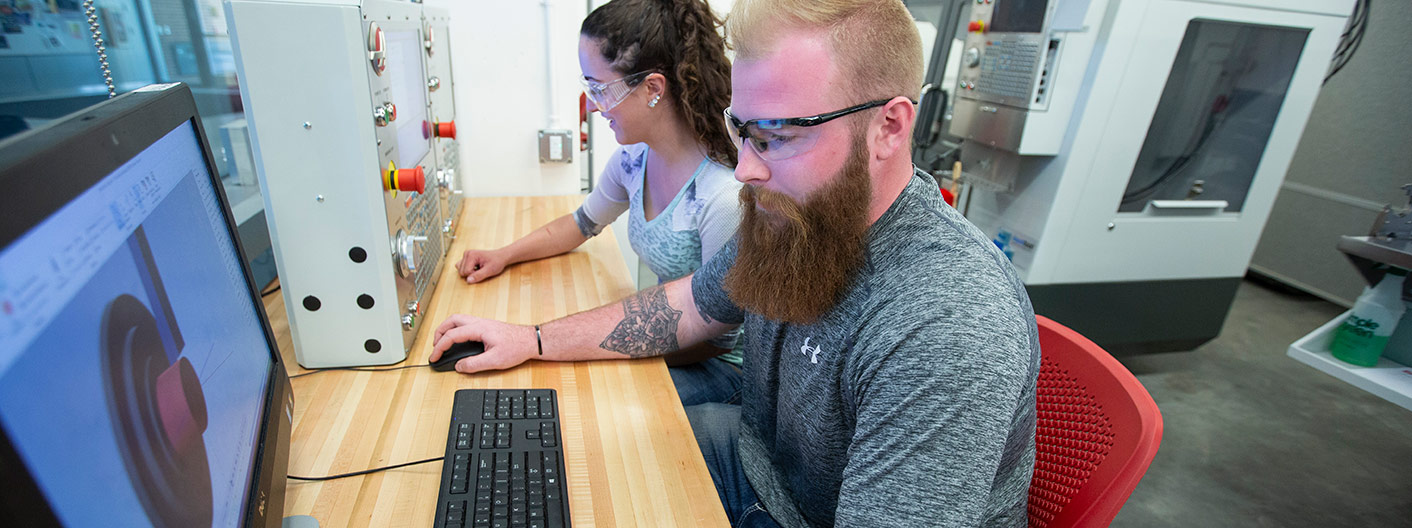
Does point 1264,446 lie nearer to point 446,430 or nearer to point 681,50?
point 681,50

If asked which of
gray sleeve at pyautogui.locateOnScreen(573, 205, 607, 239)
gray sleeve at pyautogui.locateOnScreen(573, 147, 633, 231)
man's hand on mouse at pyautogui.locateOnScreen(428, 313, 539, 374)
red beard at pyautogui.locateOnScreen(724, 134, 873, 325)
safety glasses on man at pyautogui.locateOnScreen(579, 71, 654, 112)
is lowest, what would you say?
man's hand on mouse at pyautogui.locateOnScreen(428, 313, 539, 374)

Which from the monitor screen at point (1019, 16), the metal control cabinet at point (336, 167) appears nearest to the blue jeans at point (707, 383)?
the metal control cabinet at point (336, 167)

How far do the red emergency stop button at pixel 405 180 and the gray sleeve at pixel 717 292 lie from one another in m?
0.46

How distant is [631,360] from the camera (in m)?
1.08

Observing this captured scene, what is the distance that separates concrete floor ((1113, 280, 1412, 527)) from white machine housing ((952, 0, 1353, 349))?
12.3 inches

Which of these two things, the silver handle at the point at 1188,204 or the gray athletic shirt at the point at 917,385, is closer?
the gray athletic shirt at the point at 917,385

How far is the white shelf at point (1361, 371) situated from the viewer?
148cm

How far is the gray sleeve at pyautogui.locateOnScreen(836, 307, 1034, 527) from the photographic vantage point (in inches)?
26.0

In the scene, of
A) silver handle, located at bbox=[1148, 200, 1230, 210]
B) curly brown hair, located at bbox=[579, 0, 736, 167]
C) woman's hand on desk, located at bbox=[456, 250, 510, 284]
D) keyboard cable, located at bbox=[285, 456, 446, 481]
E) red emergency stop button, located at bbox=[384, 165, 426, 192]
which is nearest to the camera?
keyboard cable, located at bbox=[285, 456, 446, 481]

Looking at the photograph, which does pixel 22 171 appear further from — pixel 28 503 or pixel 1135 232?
pixel 1135 232

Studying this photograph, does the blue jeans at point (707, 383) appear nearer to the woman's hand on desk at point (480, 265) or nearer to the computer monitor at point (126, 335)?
the woman's hand on desk at point (480, 265)

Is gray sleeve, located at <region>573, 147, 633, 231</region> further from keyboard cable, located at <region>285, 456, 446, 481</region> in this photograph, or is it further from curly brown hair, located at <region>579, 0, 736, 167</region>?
keyboard cable, located at <region>285, 456, 446, 481</region>

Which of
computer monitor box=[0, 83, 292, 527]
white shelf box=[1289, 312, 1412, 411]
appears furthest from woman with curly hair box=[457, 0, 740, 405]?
white shelf box=[1289, 312, 1412, 411]

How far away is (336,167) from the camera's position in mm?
848
